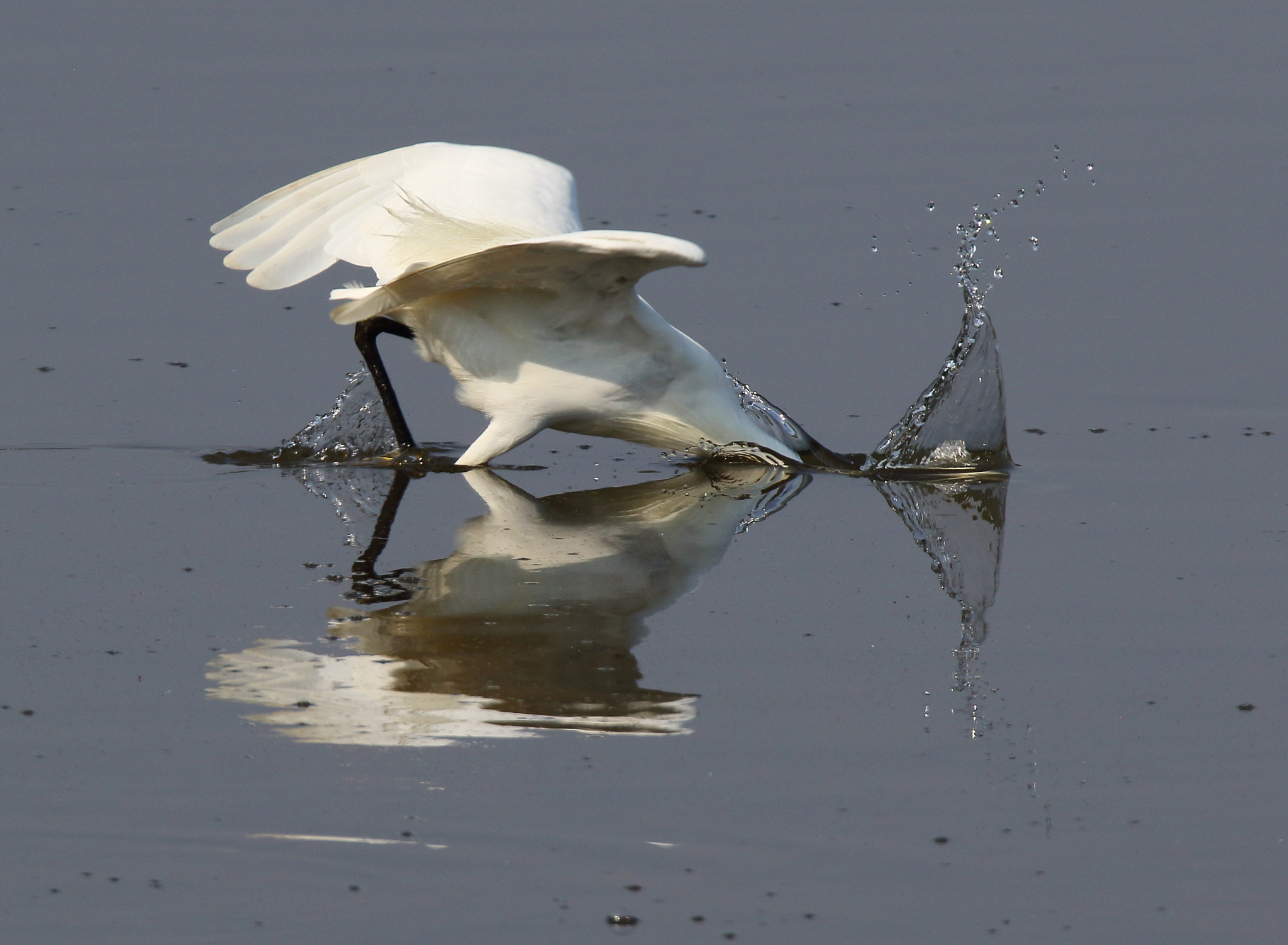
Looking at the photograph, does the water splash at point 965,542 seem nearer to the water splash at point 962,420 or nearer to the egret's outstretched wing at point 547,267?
the water splash at point 962,420

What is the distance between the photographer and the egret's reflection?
531cm

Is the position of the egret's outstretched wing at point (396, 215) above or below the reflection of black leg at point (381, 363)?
above

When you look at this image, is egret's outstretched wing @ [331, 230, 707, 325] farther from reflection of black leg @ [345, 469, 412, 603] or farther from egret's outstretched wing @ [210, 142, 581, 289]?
reflection of black leg @ [345, 469, 412, 603]

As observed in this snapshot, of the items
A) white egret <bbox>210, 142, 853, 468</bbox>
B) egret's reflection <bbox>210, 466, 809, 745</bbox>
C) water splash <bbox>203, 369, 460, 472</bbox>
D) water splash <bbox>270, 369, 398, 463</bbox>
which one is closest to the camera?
egret's reflection <bbox>210, 466, 809, 745</bbox>

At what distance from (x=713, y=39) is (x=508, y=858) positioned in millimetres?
12394

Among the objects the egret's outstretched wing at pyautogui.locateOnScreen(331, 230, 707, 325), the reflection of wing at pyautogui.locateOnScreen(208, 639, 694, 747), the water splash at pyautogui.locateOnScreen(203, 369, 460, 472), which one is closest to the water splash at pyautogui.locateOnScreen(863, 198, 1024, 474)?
the egret's outstretched wing at pyautogui.locateOnScreen(331, 230, 707, 325)

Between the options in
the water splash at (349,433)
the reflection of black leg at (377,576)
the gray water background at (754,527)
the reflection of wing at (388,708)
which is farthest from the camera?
the water splash at (349,433)

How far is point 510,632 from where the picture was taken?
604 centimetres

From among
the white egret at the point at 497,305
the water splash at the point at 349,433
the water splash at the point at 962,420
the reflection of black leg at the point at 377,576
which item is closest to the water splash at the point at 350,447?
the water splash at the point at 349,433

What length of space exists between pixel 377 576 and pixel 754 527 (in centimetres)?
174

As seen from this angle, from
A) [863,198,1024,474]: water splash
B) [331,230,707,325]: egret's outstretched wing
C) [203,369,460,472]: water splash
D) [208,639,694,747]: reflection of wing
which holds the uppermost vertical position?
[331,230,707,325]: egret's outstretched wing

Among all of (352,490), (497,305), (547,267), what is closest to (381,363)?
(352,490)

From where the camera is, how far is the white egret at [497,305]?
7.62m

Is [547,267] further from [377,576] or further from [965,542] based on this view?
[965,542]
